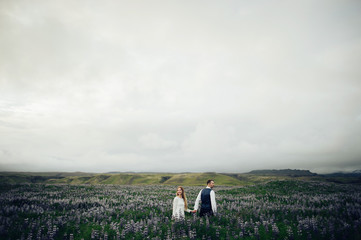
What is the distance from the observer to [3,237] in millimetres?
8336

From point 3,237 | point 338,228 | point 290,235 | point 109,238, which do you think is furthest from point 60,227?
point 338,228

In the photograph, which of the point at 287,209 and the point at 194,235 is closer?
the point at 194,235

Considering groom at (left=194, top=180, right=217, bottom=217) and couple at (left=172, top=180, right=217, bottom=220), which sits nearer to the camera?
couple at (left=172, top=180, right=217, bottom=220)

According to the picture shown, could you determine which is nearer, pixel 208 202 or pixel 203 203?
pixel 208 202

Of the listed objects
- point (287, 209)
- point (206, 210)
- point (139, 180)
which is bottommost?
point (139, 180)

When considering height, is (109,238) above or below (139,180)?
above

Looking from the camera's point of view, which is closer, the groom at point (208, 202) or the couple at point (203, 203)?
the couple at point (203, 203)

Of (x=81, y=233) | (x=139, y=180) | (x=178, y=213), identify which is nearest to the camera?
(x=81, y=233)

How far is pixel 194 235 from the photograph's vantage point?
827 centimetres

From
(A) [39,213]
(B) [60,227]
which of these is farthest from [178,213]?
(A) [39,213]

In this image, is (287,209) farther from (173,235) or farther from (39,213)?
(39,213)

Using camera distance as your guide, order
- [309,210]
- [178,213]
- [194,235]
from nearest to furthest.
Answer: [194,235], [178,213], [309,210]

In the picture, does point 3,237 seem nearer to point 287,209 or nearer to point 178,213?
point 178,213

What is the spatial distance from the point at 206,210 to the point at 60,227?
28.0 feet
